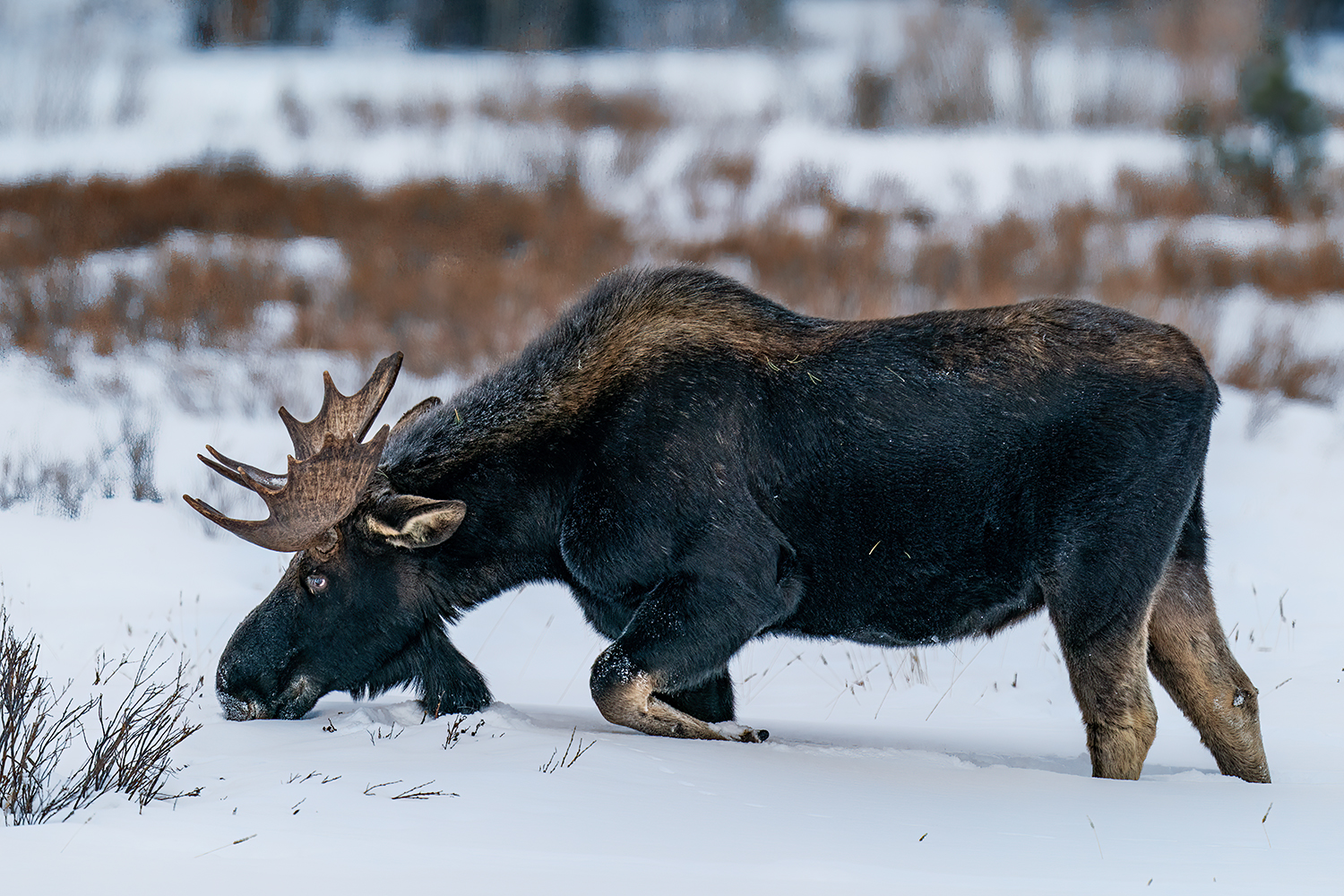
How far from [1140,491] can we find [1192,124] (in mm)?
15986

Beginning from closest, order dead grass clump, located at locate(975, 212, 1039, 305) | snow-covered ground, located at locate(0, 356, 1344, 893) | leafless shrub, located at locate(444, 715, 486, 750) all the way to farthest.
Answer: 1. snow-covered ground, located at locate(0, 356, 1344, 893)
2. leafless shrub, located at locate(444, 715, 486, 750)
3. dead grass clump, located at locate(975, 212, 1039, 305)

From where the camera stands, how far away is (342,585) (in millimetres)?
5250

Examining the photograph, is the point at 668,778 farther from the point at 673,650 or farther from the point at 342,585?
the point at 342,585

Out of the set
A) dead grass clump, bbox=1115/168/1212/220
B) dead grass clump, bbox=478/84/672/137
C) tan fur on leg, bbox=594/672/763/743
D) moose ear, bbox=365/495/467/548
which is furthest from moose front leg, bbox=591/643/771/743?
dead grass clump, bbox=478/84/672/137

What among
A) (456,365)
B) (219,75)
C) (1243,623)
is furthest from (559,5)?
(1243,623)

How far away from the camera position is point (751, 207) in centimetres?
1802

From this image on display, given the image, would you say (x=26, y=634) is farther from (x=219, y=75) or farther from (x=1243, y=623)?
(x=219, y=75)

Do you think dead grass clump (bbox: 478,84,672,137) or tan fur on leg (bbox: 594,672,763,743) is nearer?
tan fur on leg (bbox: 594,672,763,743)

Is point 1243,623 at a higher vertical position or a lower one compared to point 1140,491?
lower

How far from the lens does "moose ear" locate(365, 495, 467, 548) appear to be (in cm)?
499

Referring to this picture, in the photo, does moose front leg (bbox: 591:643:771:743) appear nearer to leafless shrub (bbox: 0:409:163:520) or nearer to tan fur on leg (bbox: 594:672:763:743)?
tan fur on leg (bbox: 594:672:763:743)

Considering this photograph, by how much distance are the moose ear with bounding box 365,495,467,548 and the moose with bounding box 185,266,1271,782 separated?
1 cm

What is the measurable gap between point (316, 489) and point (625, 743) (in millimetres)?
1506

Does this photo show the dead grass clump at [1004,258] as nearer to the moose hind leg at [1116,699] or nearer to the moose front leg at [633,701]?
the moose hind leg at [1116,699]
